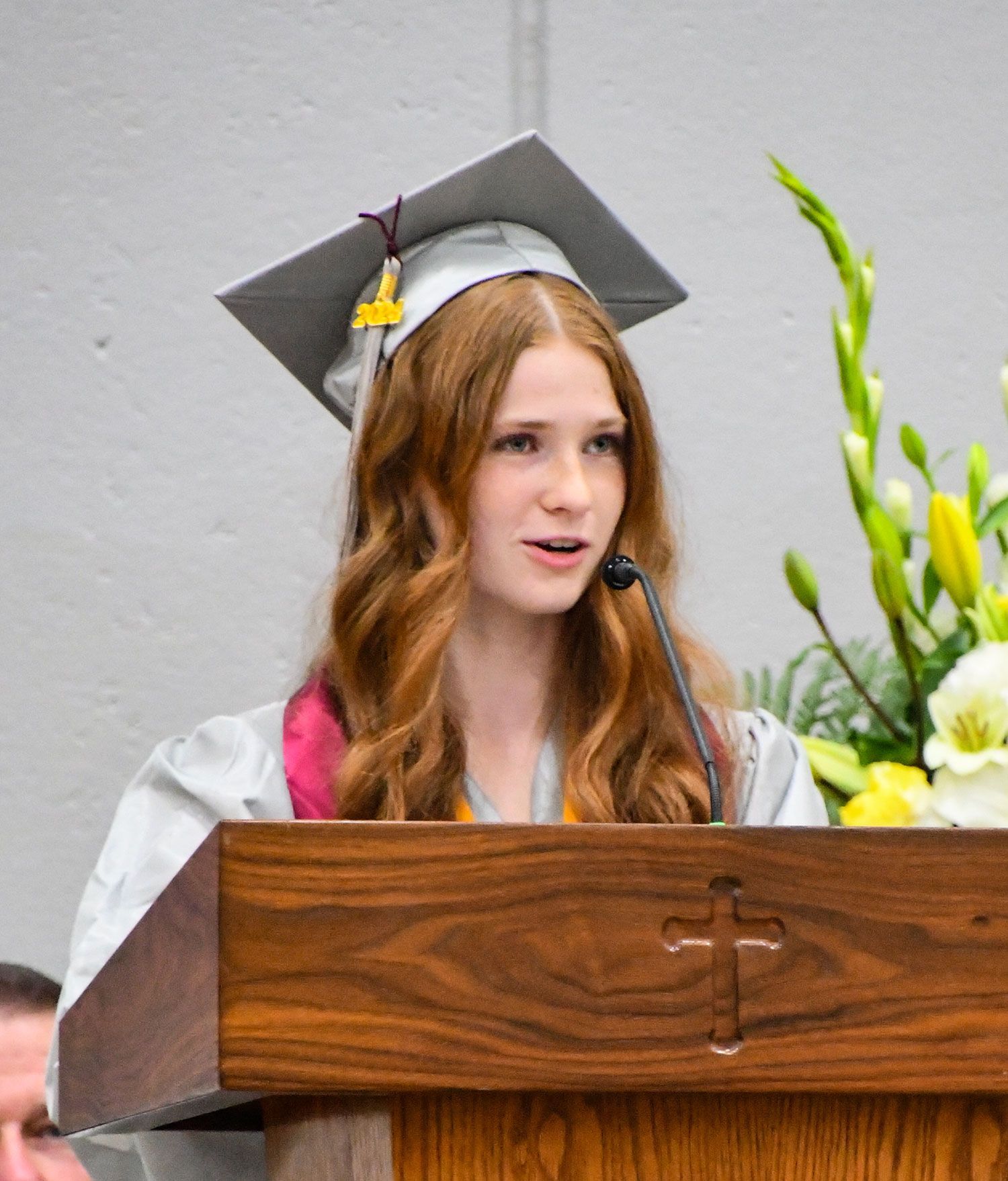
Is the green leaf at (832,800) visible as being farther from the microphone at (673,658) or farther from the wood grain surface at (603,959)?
the wood grain surface at (603,959)

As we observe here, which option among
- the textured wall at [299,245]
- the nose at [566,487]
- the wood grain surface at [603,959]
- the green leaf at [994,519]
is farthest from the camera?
the textured wall at [299,245]

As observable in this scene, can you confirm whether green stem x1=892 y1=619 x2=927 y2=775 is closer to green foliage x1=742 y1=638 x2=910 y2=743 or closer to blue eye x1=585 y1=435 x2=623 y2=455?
green foliage x1=742 y1=638 x2=910 y2=743

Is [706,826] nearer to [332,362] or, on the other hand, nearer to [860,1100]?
[860,1100]

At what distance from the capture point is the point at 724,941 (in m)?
1.12

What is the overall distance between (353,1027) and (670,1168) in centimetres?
21

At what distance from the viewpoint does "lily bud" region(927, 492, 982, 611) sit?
2178mm

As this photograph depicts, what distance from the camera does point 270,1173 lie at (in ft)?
4.33

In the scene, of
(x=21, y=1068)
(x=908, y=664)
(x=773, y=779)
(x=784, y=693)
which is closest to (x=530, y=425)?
(x=773, y=779)

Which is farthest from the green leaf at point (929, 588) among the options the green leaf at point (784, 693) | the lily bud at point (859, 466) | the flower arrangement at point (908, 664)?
the green leaf at point (784, 693)

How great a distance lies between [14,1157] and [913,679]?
1.15m

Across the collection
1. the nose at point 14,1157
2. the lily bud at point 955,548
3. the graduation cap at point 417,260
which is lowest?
the nose at point 14,1157

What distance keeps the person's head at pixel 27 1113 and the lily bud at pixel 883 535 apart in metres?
1.12

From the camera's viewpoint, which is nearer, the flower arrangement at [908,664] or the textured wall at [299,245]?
the flower arrangement at [908,664]

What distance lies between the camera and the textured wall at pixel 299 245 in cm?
292
